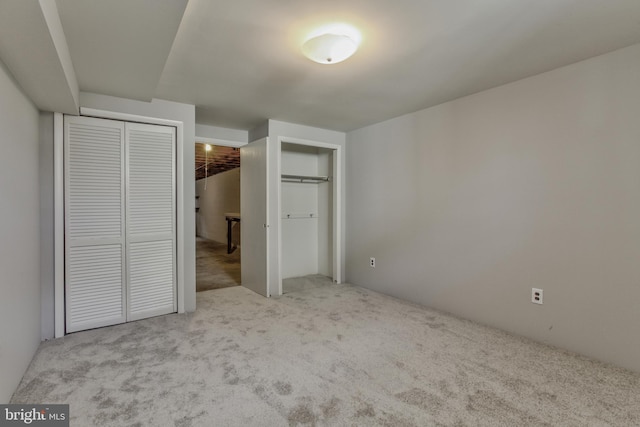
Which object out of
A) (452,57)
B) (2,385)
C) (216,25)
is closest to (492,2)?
(452,57)

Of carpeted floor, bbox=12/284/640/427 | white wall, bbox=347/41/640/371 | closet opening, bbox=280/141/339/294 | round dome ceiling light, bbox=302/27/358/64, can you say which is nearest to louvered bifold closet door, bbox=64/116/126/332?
carpeted floor, bbox=12/284/640/427

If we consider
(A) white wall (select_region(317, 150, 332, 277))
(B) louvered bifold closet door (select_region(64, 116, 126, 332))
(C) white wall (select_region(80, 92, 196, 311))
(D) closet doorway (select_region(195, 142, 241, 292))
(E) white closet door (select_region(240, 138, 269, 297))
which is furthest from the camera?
(D) closet doorway (select_region(195, 142, 241, 292))

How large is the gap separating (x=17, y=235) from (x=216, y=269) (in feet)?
11.9

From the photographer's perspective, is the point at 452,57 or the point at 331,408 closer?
the point at 331,408

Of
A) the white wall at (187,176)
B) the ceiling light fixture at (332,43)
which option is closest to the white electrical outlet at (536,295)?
the ceiling light fixture at (332,43)

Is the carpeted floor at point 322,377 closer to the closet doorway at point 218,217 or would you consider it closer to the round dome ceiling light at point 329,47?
the closet doorway at point 218,217

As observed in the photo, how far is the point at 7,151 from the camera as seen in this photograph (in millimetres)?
1795

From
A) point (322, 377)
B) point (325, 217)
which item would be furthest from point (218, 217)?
point (322, 377)

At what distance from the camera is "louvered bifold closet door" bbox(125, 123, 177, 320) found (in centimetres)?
294

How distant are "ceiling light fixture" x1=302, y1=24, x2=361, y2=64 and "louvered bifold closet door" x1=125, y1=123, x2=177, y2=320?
1.94m

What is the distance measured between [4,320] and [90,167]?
1.50 m

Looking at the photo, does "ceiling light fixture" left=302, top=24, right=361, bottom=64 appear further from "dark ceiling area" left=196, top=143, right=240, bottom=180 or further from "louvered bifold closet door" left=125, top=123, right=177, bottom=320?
"dark ceiling area" left=196, top=143, right=240, bottom=180

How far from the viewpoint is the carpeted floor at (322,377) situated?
1.62m

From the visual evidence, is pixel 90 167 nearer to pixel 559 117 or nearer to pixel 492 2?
pixel 492 2
